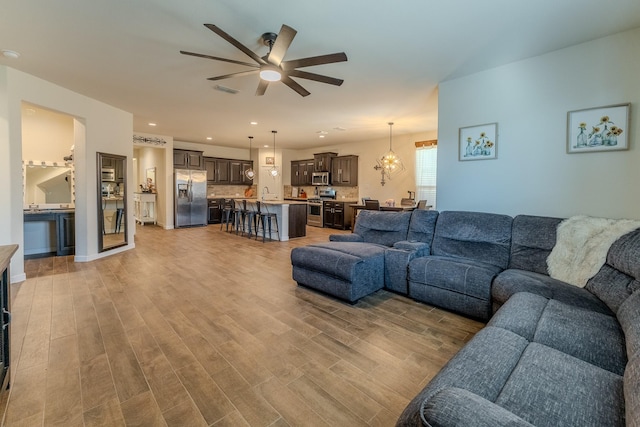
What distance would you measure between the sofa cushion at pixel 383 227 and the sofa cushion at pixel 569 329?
1.93 meters

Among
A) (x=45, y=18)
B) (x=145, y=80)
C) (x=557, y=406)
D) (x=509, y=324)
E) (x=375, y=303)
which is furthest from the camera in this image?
(x=145, y=80)

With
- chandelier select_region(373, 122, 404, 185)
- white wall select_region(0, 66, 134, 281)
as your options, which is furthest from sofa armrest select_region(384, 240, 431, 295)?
white wall select_region(0, 66, 134, 281)

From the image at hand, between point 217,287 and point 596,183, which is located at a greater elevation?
point 596,183

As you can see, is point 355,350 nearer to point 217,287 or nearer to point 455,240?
point 455,240

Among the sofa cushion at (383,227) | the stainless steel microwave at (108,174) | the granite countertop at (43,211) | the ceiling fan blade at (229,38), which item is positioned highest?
the ceiling fan blade at (229,38)

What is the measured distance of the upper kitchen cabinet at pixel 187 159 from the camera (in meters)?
8.62

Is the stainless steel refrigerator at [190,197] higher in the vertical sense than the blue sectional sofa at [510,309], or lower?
higher

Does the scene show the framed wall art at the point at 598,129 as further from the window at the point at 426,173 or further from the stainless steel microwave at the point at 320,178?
the stainless steel microwave at the point at 320,178

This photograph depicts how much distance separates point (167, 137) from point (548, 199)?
346 inches

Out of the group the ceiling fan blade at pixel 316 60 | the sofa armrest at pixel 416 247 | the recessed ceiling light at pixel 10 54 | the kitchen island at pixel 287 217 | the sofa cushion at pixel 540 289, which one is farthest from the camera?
the kitchen island at pixel 287 217

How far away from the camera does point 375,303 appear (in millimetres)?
3150

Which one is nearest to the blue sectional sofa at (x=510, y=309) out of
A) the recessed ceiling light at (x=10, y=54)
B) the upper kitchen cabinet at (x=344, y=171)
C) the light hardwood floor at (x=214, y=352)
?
the light hardwood floor at (x=214, y=352)

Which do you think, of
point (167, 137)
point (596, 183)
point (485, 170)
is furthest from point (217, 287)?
point (167, 137)

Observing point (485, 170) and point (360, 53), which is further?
point (485, 170)
